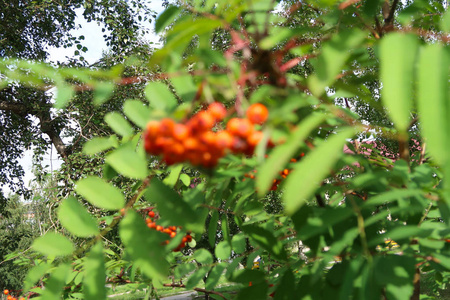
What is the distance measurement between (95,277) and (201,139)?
0.40 metres

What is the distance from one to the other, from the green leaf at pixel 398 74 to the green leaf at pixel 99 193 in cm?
53

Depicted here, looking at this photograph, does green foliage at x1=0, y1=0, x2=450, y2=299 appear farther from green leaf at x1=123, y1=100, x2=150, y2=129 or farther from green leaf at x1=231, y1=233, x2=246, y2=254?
green leaf at x1=231, y1=233, x2=246, y2=254

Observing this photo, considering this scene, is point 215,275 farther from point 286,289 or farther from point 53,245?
point 53,245

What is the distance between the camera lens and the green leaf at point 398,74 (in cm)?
45

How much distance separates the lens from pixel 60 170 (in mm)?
6086

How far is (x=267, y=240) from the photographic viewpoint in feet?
3.45

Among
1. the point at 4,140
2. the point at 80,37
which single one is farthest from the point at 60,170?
the point at 80,37

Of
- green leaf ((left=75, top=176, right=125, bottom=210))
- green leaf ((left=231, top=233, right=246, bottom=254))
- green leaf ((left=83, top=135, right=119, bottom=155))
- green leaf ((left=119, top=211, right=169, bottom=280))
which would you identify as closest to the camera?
green leaf ((left=119, top=211, right=169, bottom=280))

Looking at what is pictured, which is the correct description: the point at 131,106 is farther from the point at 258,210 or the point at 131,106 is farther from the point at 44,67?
the point at 258,210

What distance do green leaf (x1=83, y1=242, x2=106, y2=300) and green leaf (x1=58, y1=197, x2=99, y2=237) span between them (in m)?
0.04

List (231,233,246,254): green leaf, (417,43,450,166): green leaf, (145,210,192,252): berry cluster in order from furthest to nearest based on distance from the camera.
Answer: (231,233,246,254): green leaf
(145,210,192,252): berry cluster
(417,43,450,166): green leaf

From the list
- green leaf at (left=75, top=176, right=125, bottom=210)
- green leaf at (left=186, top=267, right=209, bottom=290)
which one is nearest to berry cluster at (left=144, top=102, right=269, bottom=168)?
green leaf at (left=75, top=176, right=125, bottom=210)

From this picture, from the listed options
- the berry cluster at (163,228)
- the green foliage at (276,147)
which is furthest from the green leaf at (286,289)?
the berry cluster at (163,228)

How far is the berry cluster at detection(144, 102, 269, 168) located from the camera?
1.69 ft
